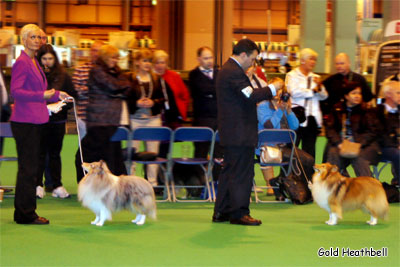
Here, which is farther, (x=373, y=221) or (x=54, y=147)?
(x=54, y=147)

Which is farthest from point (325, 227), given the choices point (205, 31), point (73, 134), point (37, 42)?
point (205, 31)

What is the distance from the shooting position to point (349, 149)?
770cm

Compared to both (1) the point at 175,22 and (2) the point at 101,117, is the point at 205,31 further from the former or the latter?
(2) the point at 101,117

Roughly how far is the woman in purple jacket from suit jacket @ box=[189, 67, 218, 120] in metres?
2.24

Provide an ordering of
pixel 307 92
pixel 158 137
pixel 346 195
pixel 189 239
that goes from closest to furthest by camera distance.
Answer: pixel 189 239 < pixel 346 195 < pixel 158 137 < pixel 307 92

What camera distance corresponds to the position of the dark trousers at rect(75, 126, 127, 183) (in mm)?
7234

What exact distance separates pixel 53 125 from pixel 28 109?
1.75 meters

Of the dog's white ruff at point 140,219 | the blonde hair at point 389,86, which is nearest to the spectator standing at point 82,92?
the dog's white ruff at point 140,219

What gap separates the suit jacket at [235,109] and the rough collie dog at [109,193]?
0.88 m

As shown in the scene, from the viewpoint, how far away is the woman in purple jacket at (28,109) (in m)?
5.94

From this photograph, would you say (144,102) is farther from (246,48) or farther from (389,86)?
(389,86)

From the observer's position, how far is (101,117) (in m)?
7.23

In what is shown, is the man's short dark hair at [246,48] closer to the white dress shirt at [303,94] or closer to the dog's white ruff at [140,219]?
the dog's white ruff at [140,219]

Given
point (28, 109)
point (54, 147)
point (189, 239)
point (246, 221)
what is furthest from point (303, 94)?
point (28, 109)
